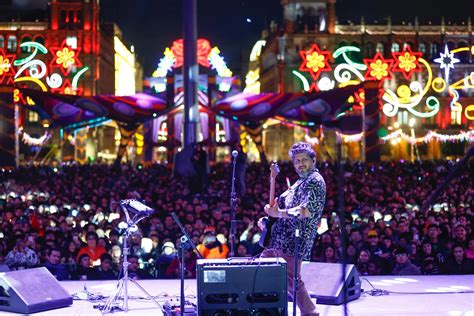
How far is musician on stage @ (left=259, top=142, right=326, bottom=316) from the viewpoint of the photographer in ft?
22.0

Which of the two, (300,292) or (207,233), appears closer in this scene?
(300,292)

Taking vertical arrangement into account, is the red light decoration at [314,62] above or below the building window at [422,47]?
below

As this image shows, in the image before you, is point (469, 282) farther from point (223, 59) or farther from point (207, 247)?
point (223, 59)

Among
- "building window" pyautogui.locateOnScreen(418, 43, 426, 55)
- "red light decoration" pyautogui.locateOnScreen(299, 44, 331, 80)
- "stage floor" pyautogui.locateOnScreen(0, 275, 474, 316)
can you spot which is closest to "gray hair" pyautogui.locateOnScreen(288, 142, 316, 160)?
"stage floor" pyautogui.locateOnScreen(0, 275, 474, 316)

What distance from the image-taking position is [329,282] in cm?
842

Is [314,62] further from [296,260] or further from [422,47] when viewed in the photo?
[296,260]

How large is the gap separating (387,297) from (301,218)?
8.64 feet

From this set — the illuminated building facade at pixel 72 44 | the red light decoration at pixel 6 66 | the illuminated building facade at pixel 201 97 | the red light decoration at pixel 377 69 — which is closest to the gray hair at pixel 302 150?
the illuminated building facade at pixel 201 97

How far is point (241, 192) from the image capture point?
1805 centimetres

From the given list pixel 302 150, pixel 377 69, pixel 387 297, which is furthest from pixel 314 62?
pixel 302 150

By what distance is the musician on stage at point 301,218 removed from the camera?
670 centimetres

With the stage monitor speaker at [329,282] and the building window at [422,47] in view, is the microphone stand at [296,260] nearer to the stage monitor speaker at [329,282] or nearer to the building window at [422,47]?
the stage monitor speaker at [329,282]

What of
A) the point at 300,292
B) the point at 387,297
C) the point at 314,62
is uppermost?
the point at 314,62

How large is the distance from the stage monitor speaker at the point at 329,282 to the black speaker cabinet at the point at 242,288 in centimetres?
162
